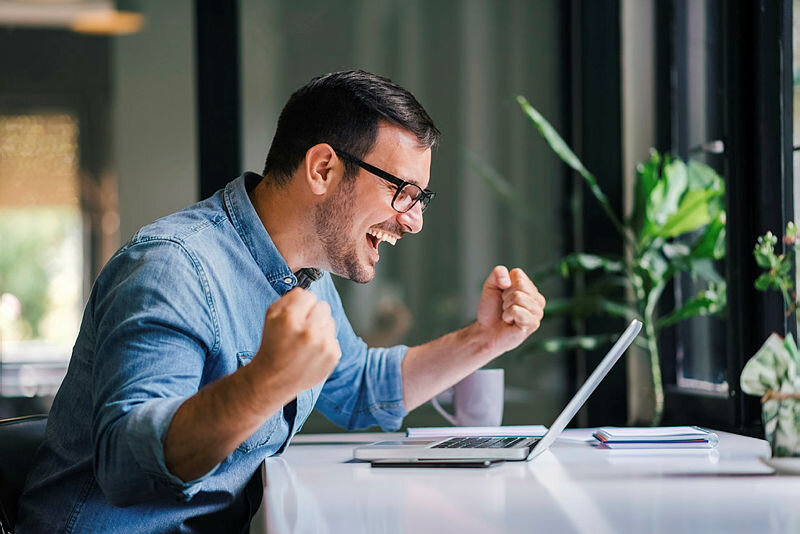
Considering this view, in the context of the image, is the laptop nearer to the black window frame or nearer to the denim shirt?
the denim shirt

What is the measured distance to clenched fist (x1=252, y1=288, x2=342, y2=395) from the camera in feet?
3.02

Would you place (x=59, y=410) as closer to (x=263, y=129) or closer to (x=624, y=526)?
(x=624, y=526)

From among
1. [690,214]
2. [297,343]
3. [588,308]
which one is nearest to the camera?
[297,343]

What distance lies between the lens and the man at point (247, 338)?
37.6 inches

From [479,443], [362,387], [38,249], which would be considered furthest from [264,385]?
[38,249]

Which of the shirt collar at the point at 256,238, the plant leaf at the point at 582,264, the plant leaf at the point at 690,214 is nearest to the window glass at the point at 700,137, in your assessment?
the plant leaf at the point at 690,214

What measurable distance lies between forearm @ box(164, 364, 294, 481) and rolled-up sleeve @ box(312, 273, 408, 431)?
2.39ft

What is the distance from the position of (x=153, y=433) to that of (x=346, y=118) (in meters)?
0.70

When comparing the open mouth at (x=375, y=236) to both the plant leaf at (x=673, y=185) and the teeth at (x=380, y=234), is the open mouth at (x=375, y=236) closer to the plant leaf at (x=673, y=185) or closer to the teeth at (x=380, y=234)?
the teeth at (x=380, y=234)

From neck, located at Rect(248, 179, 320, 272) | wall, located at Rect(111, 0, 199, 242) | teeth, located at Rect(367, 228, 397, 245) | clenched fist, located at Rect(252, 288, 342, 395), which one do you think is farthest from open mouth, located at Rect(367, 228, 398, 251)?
wall, located at Rect(111, 0, 199, 242)

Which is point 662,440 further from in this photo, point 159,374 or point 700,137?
point 700,137

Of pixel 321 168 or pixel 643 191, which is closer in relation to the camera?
pixel 321 168

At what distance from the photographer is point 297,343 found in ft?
3.02

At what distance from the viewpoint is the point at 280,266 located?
4.62 feet
